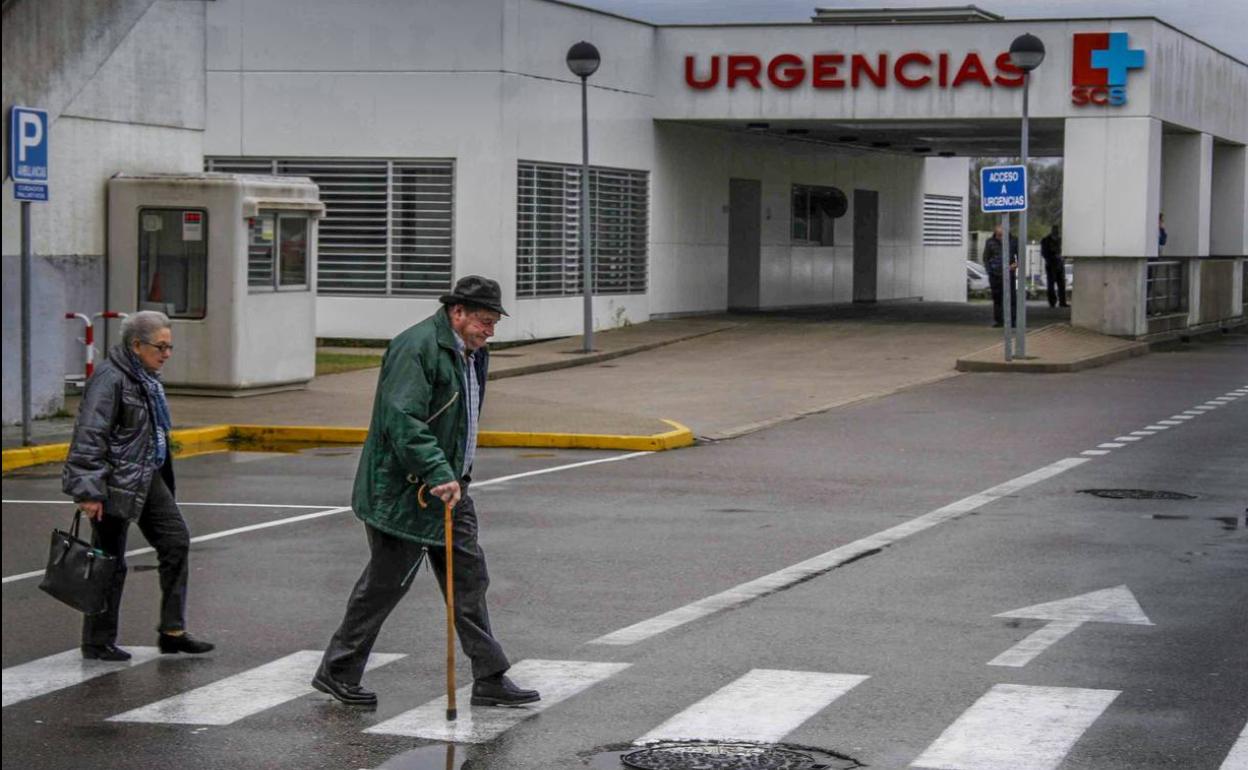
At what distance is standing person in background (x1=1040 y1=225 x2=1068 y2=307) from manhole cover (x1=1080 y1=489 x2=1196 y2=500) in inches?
1155

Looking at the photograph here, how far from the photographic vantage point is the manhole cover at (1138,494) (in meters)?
14.9

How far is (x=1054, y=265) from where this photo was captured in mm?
45969

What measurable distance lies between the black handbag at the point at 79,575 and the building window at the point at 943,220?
42160 millimetres

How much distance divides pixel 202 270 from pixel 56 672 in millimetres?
14141

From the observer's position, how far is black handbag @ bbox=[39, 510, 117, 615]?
27.6 feet

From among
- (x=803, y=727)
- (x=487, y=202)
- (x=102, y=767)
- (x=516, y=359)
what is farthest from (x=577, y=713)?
(x=487, y=202)

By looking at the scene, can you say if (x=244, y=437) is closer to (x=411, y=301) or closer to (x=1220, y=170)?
(x=411, y=301)

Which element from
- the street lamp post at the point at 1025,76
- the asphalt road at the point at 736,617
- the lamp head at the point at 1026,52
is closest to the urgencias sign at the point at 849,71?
the street lamp post at the point at 1025,76

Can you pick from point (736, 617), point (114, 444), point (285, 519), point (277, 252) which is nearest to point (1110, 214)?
point (277, 252)

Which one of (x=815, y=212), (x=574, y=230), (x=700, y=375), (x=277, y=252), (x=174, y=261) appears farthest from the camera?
(x=815, y=212)

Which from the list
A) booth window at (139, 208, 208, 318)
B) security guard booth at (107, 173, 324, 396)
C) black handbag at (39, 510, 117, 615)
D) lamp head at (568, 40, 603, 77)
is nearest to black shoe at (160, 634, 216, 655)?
black handbag at (39, 510, 117, 615)

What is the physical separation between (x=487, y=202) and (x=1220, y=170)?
21.2 meters

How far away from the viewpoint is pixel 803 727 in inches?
287

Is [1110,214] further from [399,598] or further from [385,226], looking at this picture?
[399,598]
